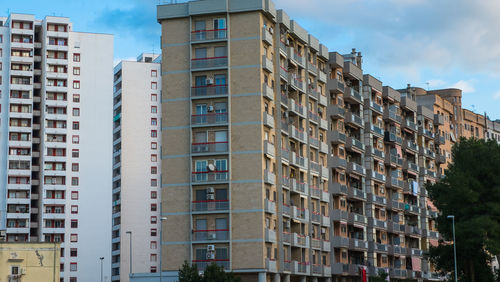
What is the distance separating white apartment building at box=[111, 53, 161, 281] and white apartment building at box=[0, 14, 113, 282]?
4572 millimetres

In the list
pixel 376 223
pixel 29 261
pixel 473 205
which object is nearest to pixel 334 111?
pixel 376 223

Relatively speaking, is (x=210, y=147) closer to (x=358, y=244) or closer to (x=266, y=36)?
(x=266, y=36)

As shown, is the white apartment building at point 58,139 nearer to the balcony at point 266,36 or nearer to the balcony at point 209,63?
the balcony at point 209,63

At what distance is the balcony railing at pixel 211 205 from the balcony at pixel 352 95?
2841 centimetres

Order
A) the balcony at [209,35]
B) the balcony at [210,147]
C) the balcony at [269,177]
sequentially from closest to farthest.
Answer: the balcony at [269,177], the balcony at [210,147], the balcony at [209,35]

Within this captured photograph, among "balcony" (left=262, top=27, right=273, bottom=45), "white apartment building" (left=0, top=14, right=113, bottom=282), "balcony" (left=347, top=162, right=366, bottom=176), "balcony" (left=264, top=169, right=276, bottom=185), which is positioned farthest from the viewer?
"white apartment building" (left=0, top=14, right=113, bottom=282)

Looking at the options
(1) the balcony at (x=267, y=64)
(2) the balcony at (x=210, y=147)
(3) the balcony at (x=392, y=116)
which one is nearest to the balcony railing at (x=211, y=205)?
(2) the balcony at (x=210, y=147)

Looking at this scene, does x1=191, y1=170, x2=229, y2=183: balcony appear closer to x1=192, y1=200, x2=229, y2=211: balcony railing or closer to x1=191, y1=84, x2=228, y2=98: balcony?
x1=192, y1=200, x2=229, y2=211: balcony railing

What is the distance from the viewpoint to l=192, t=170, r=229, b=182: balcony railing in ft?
251

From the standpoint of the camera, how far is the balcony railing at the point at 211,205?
2995 inches

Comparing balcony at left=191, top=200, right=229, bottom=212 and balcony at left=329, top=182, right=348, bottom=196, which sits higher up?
balcony at left=329, top=182, right=348, bottom=196

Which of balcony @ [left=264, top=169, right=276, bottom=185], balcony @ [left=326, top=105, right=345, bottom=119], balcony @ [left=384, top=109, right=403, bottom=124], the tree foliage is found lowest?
the tree foliage

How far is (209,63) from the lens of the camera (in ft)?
259

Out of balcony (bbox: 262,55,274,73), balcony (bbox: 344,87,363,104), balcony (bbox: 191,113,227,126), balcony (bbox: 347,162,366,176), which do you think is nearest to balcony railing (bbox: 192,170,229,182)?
balcony (bbox: 191,113,227,126)
